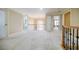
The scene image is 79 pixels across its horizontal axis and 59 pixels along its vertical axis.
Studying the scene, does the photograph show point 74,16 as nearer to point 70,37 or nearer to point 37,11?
point 70,37

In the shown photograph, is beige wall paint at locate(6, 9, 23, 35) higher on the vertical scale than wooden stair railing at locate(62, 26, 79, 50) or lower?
higher

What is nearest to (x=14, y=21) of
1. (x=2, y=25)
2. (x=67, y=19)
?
(x=2, y=25)

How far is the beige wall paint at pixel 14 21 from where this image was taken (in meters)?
2.10

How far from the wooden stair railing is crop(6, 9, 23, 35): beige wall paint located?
38.1 inches

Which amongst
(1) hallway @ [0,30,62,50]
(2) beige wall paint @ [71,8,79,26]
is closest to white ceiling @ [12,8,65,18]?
(2) beige wall paint @ [71,8,79,26]

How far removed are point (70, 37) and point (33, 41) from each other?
0.82m

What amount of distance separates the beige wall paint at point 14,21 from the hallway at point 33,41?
120 mm

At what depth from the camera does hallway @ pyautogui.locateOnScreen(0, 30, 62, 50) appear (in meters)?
2.10

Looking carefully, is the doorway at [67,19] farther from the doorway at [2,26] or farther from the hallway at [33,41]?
the doorway at [2,26]

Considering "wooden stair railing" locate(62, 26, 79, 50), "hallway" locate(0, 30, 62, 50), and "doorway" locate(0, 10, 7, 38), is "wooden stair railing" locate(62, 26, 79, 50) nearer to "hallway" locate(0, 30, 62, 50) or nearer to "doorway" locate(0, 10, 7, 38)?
"hallway" locate(0, 30, 62, 50)

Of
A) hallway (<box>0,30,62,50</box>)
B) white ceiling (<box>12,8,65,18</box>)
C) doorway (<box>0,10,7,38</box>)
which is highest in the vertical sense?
white ceiling (<box>12,8,65,18</box>)
